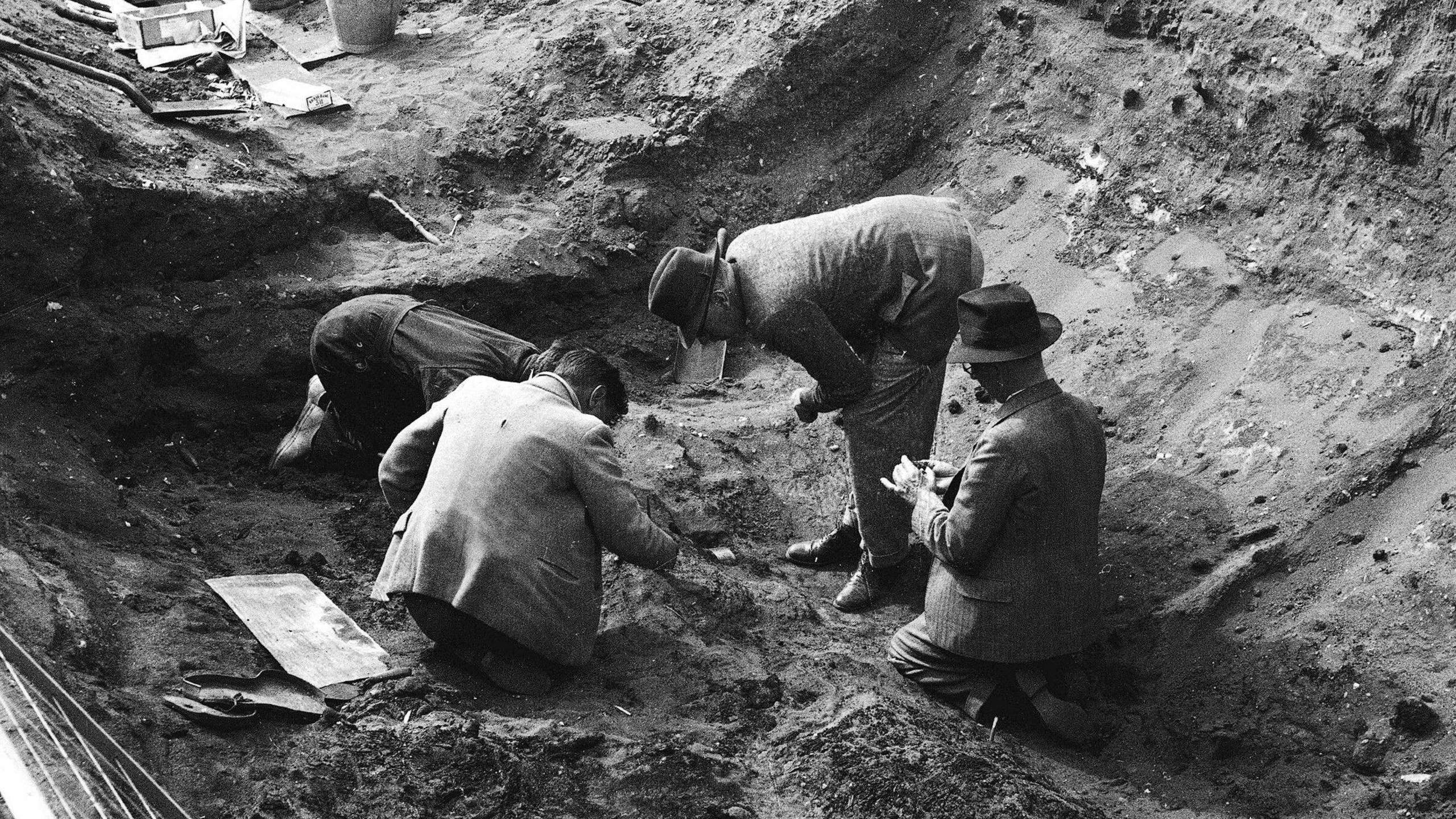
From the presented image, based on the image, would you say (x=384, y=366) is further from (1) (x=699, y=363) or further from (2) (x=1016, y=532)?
(2) (x=1016, y=532)

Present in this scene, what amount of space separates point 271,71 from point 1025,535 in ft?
20.0

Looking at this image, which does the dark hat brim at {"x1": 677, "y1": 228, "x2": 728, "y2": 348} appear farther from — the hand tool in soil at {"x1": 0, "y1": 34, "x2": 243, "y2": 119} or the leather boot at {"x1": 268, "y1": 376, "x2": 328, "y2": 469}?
the hand tool in soil at {"x1": 0, "y1": 34, "x2": 243, "y2": 119}

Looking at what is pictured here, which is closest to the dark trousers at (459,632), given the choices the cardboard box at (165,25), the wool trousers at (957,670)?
the wool trousers at (957,670)

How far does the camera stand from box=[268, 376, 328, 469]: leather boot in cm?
568

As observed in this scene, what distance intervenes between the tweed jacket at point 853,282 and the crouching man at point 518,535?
37.3 inches

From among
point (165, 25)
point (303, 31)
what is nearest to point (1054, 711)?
point (165, 25)

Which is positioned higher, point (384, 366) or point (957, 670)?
point (384, 366)

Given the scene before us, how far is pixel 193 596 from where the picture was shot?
4.34 metres

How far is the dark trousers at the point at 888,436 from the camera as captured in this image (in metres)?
4.97

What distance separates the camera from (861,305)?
Answer: 4.90m

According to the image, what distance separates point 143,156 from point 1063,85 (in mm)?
4802

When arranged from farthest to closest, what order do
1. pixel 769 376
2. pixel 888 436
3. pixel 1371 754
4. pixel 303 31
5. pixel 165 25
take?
pixel 303 31, pixel 165 25, pixel 769 376, pixel 888 436, pixel 1371 754

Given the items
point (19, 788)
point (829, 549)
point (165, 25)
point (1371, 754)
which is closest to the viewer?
point (19, 788)

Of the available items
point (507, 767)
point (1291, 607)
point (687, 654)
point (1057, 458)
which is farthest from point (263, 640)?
point (1291, 607)
